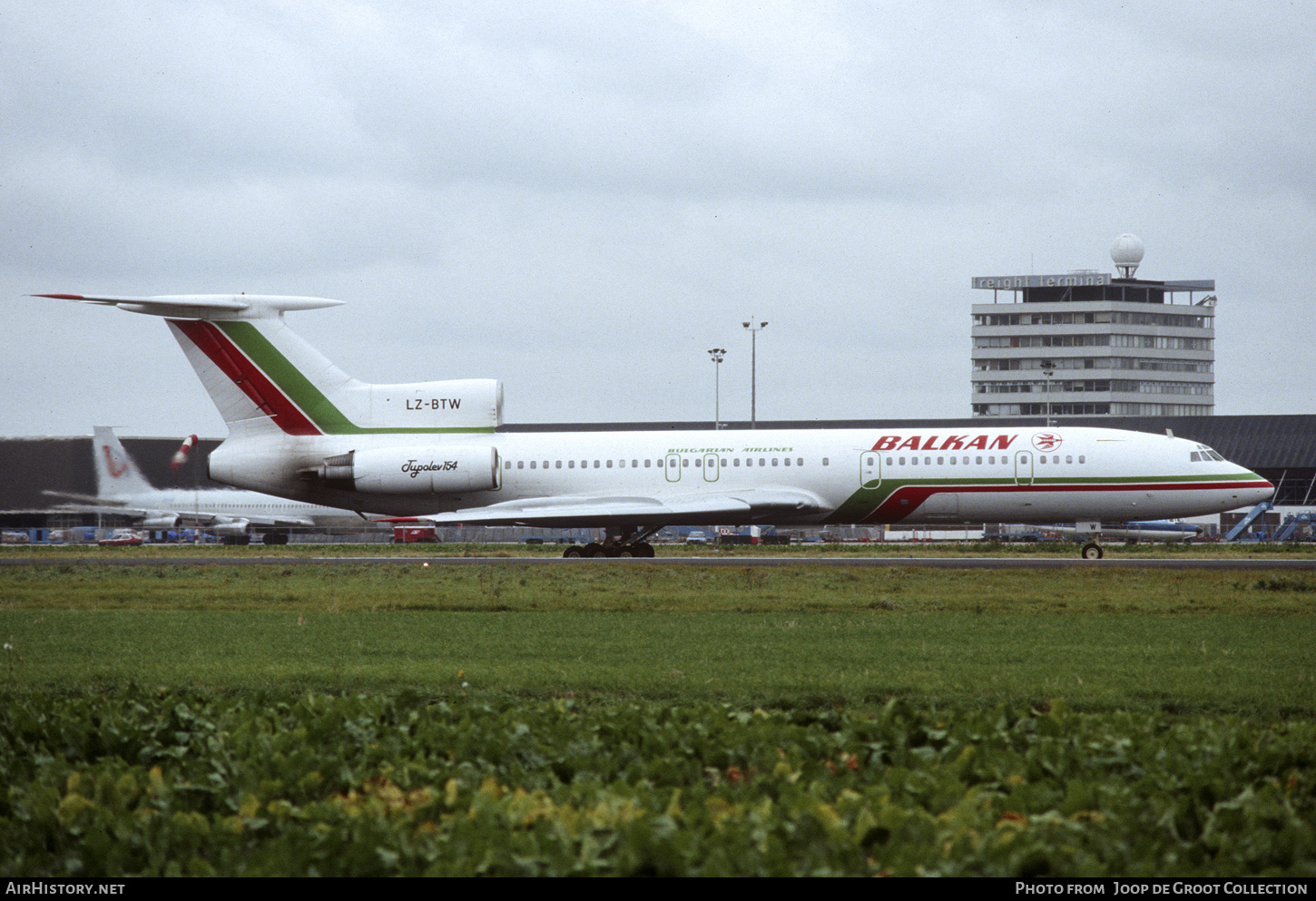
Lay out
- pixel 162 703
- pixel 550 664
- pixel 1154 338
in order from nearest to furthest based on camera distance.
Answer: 1. pixel 162 703
2. pixel 550 664
3. pixel 1154 338

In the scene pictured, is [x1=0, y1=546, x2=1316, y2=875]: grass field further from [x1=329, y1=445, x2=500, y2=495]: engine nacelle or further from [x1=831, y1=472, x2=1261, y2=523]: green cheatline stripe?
[x1=329, y1=445, x2=500, y2=495]: engine nacelle

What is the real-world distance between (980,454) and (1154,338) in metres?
109

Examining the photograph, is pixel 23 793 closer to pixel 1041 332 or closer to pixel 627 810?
pixel 627 810

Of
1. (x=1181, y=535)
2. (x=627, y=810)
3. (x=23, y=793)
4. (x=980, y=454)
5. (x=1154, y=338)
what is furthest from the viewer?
(x=1154, y=338)

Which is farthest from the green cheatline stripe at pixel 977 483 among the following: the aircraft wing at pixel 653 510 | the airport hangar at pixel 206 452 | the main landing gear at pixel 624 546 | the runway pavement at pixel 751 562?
the airport hangar at pixel 206 452

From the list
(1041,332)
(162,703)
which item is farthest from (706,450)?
(1041,332)

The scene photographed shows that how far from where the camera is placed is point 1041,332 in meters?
134

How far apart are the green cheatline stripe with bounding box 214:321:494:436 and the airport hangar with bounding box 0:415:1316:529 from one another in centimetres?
3832

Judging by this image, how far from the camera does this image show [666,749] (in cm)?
750

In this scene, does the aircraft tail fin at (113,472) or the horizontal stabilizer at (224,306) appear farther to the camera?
the aircraft tail fin at (113,472)

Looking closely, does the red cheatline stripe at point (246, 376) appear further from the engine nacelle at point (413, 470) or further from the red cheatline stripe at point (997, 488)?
the red cheatline stripe at point (997, 488)

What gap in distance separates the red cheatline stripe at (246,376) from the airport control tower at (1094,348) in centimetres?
10716

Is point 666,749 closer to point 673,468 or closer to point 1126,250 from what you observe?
point 673,468

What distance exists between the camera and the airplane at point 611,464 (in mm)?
35344
